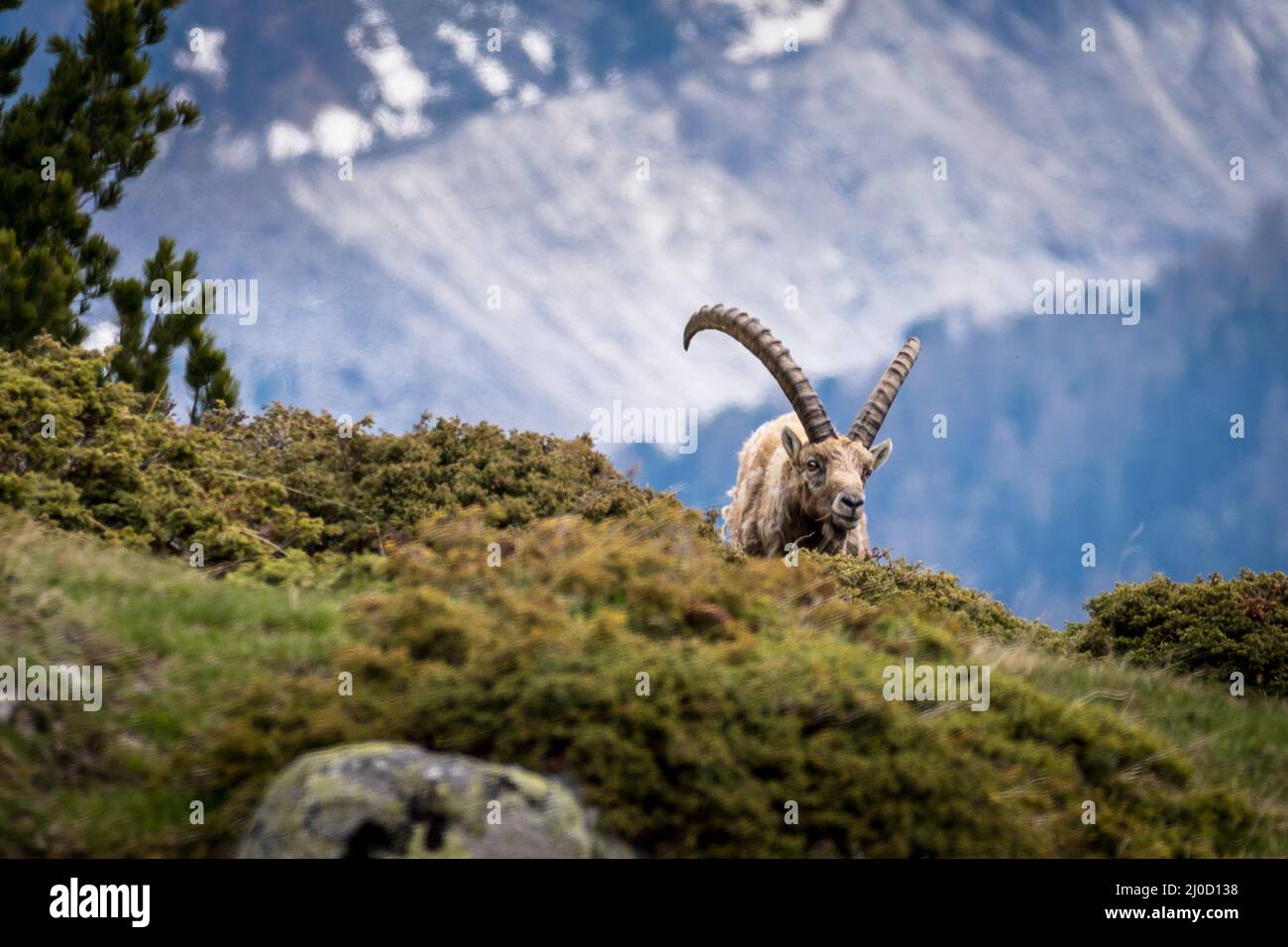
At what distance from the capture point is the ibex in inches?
496

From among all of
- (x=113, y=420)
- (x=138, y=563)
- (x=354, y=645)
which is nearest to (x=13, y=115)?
(x=113, y=420)

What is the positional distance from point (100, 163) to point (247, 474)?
1213 cm

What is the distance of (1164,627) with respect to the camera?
11.3 metres

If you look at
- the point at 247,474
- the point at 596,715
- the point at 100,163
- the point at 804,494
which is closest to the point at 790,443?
the point at 804,494

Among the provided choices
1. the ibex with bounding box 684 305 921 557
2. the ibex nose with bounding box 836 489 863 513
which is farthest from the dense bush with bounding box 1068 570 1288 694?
the ibex with bounding box 684 305 921 557

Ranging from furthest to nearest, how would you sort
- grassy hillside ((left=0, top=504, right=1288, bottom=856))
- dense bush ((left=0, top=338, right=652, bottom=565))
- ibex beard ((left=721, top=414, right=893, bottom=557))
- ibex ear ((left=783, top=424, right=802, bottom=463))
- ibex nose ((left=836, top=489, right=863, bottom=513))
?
1. ibex ear ((left=783, top=424, right=802, bottom=463))
2. ibex beard ((left=721, top=414, right=893, bottom=557))
3. ibex nose ((left=836, top=489, right=863, bottom=513))
4. dense bush ((left=0, top=338, right=652, bottom=565))
5. grassy hillside ((left=0, top=504, right=1288, bottom=856))

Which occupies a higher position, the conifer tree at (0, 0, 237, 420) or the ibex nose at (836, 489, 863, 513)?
the conifer tree at (0, 0, 237, 420)

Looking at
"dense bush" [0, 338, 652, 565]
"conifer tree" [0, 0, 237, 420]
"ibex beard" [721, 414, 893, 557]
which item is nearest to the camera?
"dense bush" [0, 338, 652, 565]

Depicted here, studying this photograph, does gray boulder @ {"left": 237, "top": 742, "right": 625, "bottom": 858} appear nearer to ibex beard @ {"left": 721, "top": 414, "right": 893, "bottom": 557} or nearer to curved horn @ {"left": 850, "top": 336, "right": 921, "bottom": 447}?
ibex beard @ {"left": 721, "top": 414, "right": 893, "bottom": 557}

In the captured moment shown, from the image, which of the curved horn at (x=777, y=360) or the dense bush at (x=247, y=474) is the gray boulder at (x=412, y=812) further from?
the curved horn at (x=777, y=360)

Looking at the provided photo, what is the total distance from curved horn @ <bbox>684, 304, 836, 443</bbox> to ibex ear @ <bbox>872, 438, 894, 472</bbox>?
61cm

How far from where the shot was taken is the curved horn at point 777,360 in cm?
1291

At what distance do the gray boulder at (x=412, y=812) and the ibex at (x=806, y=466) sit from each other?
8049 millimetres

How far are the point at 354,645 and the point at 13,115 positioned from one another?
18.4 meters
